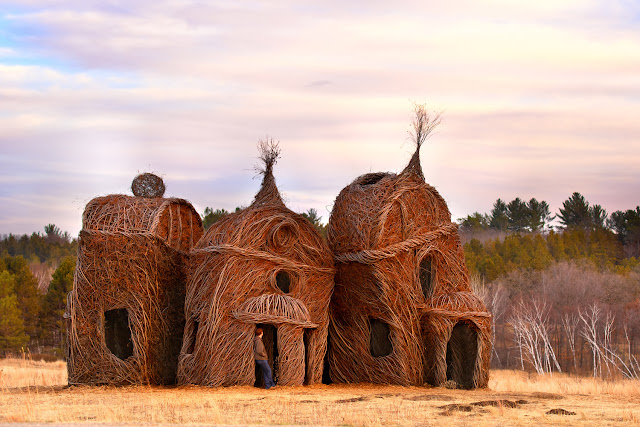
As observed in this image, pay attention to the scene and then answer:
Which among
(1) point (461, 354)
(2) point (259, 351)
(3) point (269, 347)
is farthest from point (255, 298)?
(1) point (461, 354)

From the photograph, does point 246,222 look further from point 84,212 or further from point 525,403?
point 525,403

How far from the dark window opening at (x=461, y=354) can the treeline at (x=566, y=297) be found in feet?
72.8

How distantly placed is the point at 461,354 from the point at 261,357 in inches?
229

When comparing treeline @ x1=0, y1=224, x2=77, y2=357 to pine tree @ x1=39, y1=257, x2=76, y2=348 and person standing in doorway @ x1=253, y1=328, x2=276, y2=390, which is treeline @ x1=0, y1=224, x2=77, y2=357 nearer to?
pine tree @ x1=39, y1=257, x2=76, y2=348

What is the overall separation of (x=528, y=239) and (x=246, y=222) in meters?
54.3

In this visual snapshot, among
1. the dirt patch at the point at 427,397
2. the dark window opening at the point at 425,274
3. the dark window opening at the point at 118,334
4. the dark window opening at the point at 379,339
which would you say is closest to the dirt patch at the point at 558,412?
the dirt patch at the point at 427,397

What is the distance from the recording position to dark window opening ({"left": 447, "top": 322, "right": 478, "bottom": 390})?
2064 centimetres

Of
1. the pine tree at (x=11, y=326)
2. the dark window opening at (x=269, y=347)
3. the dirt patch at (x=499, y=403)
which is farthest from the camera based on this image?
the pine tree at (x=11, y=326)

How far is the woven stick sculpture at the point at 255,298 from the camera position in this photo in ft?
59.5

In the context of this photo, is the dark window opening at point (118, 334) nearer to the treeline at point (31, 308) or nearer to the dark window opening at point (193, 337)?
the dark window opening at point (193, 337)

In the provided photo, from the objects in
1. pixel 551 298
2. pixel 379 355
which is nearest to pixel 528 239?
pixel 551 298

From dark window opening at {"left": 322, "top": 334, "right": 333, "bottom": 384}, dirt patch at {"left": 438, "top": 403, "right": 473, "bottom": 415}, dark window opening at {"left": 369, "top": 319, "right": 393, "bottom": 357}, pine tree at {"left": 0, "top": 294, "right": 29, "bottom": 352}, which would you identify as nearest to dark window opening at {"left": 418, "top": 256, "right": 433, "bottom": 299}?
dark window opening at {"left": 369, "top": 319, "right": 393, "bottom": 357}

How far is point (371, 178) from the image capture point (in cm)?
2183

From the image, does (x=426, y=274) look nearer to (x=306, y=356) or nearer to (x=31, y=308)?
(x=306, y=356)
